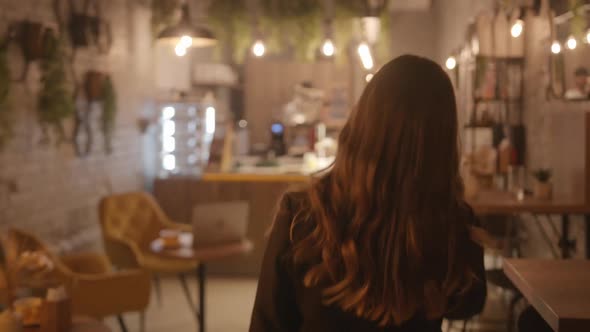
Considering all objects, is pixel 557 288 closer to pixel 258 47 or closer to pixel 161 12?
pixel 258 47

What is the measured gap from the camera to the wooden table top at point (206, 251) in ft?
13.6

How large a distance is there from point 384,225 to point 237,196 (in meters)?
5.31

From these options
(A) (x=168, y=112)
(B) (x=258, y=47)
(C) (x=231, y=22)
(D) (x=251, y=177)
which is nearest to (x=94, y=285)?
(D) (x=251, y=177)

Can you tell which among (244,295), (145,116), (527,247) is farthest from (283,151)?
(527,247)

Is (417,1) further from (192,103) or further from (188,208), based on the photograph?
(188,208)

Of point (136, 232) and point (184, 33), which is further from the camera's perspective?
point (136, 232)

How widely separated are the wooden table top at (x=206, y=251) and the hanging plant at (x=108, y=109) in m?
1.72

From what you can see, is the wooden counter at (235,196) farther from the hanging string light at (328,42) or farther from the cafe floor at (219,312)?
the hanging string light at (328,42)

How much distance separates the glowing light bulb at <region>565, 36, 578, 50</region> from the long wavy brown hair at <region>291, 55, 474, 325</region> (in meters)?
2.82

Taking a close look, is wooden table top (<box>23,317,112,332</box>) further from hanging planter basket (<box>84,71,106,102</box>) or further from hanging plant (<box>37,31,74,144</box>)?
hanging planter basket (<box>84,71,106,102</box>)

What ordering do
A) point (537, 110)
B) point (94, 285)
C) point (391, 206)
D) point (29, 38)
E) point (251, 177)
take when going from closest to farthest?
point (391, 206) → point (94, 285) → point (29, 38) → point (537, 110) → point (251, 177)

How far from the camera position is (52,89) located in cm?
473

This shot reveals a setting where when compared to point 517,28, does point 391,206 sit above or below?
below

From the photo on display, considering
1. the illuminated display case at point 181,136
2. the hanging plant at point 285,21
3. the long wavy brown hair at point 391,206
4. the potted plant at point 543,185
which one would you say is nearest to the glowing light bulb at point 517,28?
the potted plant at point 543,185
